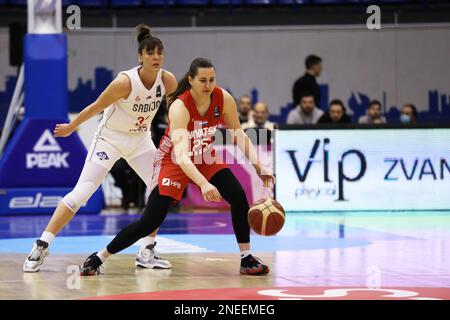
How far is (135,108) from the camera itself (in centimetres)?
840

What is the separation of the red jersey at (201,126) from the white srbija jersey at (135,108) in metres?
0.49

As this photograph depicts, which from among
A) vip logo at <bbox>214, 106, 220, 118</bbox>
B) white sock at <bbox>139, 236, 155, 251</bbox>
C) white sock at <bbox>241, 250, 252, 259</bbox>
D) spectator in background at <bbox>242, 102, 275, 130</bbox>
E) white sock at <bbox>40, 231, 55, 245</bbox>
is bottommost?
white sock at <bbox>241, 250, 252, 259</bbox>

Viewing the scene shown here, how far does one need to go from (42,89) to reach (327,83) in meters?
6.55

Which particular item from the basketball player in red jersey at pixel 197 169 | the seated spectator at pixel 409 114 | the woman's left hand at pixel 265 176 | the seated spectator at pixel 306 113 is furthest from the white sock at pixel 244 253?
the seated spectator at pixel 409 114

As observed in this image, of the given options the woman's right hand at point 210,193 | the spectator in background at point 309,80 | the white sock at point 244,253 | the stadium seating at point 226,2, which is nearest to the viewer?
the woman's right hand at point 210,193

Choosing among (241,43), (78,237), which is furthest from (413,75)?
(78,237)

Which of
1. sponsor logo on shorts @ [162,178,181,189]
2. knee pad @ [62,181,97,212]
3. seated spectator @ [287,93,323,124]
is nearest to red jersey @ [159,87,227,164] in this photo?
sponsor logo on shorts @ [162,178,181,189]

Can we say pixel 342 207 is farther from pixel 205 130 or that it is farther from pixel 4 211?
pixel 205 130

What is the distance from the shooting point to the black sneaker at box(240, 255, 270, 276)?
310 inches

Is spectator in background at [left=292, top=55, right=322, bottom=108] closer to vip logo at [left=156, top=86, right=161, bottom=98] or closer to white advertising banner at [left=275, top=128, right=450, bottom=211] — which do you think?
white advertising banner at [left=275, top=128, right=450, bottom=211]

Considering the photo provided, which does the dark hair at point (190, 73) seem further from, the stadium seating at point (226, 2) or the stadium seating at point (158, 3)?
the stadium seating at point (158, 3)

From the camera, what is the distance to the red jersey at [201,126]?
7961 mm

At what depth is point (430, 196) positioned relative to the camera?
15.0 metres

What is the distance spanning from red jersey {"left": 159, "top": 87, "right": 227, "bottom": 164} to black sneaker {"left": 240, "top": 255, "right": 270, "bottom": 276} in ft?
3.01
